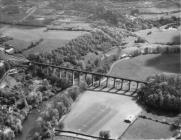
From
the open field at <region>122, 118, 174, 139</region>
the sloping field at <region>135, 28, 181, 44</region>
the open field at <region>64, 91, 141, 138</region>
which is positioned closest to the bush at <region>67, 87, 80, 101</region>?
the open field at <region>64, 91, 141, 138</region>

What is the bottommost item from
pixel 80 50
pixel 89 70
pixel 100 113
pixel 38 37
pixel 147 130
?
pixel 147 130

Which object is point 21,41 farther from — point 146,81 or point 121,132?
point 121,132

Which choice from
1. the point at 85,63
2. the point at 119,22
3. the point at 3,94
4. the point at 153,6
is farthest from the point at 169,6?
the point at 3,94

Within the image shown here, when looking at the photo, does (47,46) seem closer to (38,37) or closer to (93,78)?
(38,37)

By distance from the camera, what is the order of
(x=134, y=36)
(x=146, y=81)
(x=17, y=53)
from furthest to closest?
(x=134, y=36), (x=17, y=53), (x=146, y=81)

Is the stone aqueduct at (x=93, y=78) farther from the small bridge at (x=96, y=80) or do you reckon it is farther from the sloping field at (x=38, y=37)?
the sloping field at (x=38, y=37)

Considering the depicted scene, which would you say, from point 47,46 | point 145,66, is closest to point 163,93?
point 145,66
